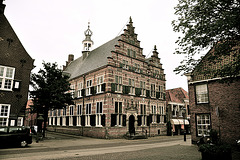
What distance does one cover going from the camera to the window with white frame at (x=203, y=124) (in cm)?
1482

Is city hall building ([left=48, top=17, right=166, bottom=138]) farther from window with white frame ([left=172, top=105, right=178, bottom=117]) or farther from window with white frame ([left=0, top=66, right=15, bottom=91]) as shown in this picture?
window with white frame ([left=0, top=66, right=15, bottom=91])

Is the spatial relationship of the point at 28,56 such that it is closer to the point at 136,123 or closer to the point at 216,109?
the point at 136,123

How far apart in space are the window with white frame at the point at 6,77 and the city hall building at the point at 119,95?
1051 centimetres

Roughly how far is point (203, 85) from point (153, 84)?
583 inches

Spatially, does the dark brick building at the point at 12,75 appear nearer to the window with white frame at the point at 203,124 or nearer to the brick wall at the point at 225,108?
the window with white frame at the point at 203,124

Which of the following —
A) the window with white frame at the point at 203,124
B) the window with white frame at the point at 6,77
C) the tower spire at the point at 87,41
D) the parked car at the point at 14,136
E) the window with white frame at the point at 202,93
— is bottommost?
the parked car at the point at 14,136

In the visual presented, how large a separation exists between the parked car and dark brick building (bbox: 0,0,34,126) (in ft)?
9.76

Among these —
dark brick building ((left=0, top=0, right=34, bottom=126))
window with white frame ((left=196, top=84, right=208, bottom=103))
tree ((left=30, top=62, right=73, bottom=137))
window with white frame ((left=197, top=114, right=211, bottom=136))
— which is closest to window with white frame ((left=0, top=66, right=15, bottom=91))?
dark brick building ((left=0, top=0, right=34, bottom=126))

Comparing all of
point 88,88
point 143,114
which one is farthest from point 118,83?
point 143,114

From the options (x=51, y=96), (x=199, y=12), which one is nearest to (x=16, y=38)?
(x=51, y=96)

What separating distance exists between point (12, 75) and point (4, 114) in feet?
12.1

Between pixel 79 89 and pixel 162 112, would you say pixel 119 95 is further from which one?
pixel 162 112

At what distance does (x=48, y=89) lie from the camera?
19328mm

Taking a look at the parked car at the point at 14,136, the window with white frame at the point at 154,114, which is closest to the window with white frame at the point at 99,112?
the window with white frame at the point at 154,114
